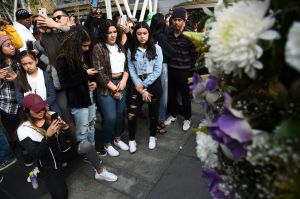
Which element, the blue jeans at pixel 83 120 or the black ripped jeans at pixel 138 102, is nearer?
the blue jeans at pixel 83 120

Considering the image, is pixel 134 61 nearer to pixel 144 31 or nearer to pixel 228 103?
pixel 144 31

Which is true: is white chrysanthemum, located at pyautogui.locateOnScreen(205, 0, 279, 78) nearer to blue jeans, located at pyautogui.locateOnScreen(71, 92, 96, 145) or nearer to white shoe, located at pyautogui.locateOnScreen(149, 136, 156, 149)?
blue jeans, located at pyautogui.locateOnScreen(71, 92, 96, 145)

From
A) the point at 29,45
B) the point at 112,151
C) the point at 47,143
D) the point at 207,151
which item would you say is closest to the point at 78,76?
the point at 47,143

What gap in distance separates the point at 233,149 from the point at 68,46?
257 centimetres

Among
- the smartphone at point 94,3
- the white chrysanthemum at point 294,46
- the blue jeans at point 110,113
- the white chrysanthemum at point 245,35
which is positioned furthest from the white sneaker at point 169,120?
the white chrysanthemum at point 294,46

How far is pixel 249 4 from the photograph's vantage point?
803 millimetres

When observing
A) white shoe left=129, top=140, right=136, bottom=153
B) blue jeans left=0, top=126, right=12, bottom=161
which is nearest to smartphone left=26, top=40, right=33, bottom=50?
blue jeans left=0, top=126, right=12, bottom=161

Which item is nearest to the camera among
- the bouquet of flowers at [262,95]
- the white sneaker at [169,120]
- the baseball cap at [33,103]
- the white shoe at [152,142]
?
the bouquet of flowers at [262,95]

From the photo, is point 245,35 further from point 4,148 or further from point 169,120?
point 169,120

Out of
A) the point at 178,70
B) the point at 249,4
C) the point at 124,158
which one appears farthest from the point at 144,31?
the point at 249,4

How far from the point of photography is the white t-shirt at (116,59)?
3.44 metres

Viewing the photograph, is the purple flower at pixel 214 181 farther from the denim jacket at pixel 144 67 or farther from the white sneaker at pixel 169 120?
the white sneaker at pixel 169 120

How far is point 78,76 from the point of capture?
313 centimetres

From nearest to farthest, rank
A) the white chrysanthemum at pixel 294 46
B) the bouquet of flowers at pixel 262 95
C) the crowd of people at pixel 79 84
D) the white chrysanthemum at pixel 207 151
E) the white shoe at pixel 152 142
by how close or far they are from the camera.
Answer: the white chrysanthemum at pixel 294 46
the bouquet of flowers at pixel 262 95
the white chrysanthemum at pixel 207 151
the crowd of people at pixel 79 84
the white shoe at pixel 152 142
